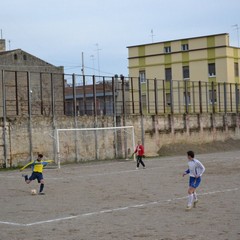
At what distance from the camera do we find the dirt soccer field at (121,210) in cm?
1088

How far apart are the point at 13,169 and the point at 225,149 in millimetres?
22797

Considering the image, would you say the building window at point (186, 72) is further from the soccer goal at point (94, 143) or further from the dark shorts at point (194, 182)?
the dark shorts at point (194, 182)

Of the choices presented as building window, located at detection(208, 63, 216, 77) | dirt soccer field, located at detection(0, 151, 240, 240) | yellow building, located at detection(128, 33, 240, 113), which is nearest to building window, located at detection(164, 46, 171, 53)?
yellow building, located at detection(128, 33, 240, 113)

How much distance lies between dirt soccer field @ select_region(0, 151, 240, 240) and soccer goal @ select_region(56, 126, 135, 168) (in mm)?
11993

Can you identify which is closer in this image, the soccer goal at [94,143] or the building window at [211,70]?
the soccer goal at [94,143]

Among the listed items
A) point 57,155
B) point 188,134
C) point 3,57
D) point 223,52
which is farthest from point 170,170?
point 223,52

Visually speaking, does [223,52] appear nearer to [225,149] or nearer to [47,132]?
[225,149]

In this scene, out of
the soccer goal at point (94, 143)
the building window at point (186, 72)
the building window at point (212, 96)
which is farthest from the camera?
the building window at point (186, 72)

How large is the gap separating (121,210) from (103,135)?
24520 mm

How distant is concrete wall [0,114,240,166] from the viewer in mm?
32781

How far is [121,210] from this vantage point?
1410 centimetres

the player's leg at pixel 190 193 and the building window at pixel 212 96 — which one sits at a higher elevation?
the building window at pixel 212 96

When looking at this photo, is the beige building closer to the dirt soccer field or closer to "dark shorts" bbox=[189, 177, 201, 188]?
the dirt soccer field

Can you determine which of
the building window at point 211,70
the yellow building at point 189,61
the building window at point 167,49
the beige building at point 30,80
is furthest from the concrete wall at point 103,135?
the building window at point 167,49
